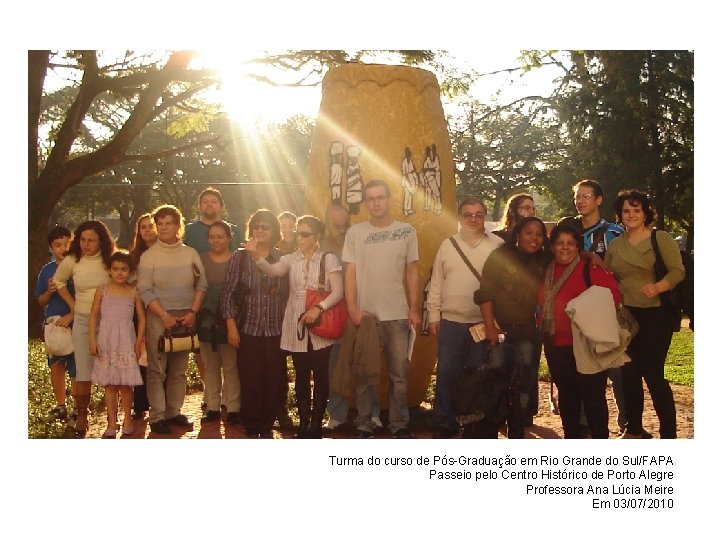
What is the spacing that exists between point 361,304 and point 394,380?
55cm

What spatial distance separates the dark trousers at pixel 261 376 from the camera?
16.5ft

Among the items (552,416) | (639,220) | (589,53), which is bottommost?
(552,416)

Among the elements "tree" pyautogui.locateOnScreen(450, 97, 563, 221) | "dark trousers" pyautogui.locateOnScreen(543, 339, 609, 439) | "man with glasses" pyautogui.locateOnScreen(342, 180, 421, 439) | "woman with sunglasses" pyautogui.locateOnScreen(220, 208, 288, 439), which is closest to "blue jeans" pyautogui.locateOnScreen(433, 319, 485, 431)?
"man with glasses" pyautogui.locateOnScreen(342, 180, 421, 439)

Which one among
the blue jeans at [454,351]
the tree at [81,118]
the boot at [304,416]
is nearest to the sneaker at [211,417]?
the boot at [304,416]

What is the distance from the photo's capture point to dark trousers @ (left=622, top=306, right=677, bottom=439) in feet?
15.4

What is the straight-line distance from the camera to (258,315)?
500 cm

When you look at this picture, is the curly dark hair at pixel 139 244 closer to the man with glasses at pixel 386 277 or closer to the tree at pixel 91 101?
the man with glasses at pixel 386 277

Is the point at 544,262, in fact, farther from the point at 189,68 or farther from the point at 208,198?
the point at 189,68

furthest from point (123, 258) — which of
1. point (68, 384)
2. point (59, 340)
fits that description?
point (68, 384)

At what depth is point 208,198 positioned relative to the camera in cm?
569

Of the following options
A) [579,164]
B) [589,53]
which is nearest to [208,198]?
[589,53]

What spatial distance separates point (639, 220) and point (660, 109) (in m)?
13.8

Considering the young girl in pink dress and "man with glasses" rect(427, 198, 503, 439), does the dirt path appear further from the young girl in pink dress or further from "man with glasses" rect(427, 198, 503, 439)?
"man with glasses" rect(427, 198, 503, 439)

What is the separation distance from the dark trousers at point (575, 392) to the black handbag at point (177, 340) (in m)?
2.36
